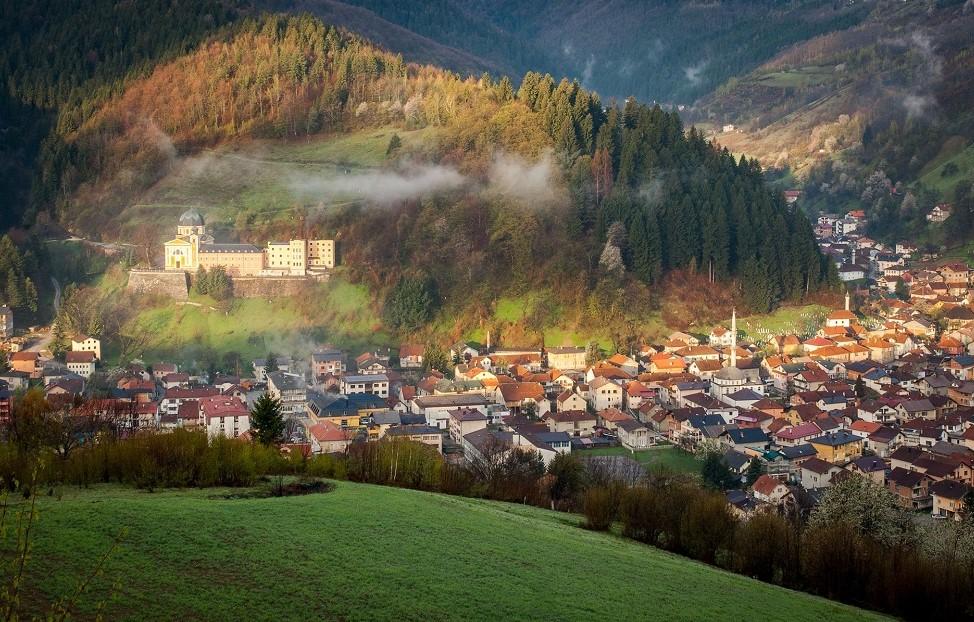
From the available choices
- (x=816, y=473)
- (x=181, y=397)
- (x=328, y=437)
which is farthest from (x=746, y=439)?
(x=181, y=397)

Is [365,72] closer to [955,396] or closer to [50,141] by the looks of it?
[50,141]

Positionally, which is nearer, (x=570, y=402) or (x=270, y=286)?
(x=570, y=402)

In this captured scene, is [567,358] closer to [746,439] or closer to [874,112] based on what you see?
[746,439]

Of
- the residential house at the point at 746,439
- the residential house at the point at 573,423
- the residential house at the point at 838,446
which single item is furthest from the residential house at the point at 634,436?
the residential house at the point at 838,446

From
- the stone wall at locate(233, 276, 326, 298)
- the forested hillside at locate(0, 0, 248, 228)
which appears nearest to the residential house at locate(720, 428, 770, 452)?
the stone wall at locate(233, 276, 326, 298)

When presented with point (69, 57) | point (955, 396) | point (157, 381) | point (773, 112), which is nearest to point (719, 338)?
point (955, 396)

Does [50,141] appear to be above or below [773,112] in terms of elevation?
below
